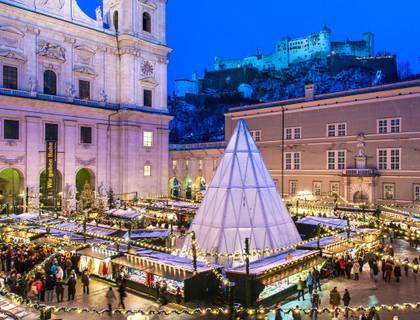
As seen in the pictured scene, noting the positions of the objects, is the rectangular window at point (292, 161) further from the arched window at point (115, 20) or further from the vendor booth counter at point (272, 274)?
the vendor booth counter at point (272, 274)

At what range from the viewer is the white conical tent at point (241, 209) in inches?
691

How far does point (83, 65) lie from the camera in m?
38.5

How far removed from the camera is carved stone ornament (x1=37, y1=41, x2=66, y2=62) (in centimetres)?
3512

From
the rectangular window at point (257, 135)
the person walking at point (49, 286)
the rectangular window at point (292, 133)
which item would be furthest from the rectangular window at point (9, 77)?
the rectangular window at point (292, 133)

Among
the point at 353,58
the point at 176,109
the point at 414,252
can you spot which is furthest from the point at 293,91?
the point at 414,252

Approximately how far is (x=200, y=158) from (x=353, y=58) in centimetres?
7245

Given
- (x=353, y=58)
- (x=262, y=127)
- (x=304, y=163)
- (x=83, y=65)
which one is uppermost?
(x=353, y=58)

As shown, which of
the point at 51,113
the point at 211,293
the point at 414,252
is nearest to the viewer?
the point at 211,293

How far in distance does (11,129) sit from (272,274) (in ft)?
89.7

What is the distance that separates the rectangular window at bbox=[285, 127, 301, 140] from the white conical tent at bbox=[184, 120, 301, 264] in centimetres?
2477

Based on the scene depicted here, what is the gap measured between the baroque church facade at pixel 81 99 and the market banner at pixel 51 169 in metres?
0.27

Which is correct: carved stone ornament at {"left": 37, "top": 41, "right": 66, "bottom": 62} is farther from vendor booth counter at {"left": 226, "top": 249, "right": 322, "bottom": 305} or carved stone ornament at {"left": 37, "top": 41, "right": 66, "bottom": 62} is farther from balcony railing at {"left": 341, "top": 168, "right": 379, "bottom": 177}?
balcony railing at {"left": 341, "top": 168, "right": 379, "bottom": 177}

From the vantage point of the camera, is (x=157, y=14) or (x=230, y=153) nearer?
(x=230, y=153)

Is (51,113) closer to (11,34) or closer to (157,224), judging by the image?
(11,34)
